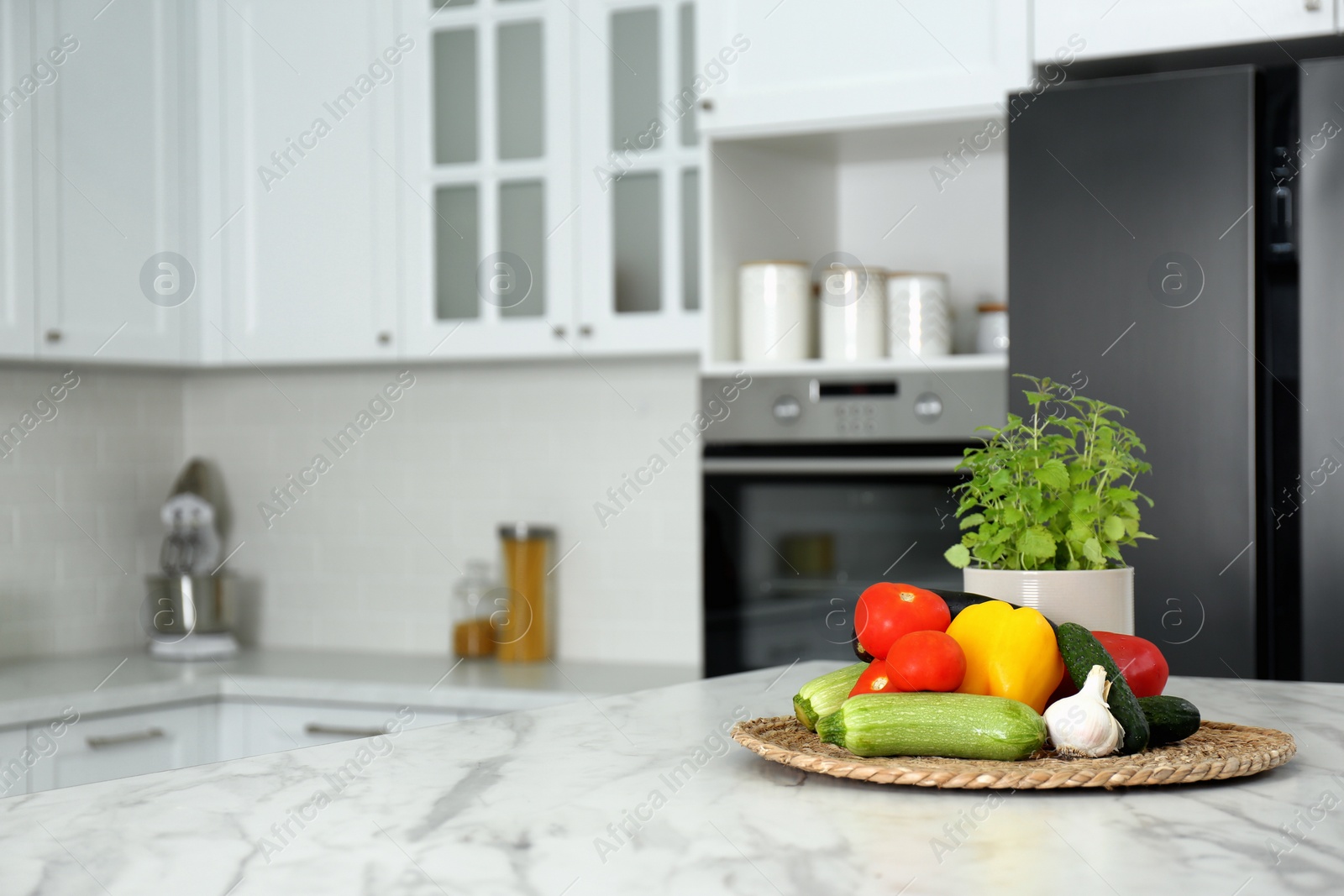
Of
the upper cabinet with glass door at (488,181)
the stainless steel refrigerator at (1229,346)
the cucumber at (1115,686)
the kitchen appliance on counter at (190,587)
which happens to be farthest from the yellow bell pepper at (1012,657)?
the kitchen appliance on counter at (190,587)

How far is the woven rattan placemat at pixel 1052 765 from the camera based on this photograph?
2.67 feet

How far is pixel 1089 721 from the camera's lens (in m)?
0.87

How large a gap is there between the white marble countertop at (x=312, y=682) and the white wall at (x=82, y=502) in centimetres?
11

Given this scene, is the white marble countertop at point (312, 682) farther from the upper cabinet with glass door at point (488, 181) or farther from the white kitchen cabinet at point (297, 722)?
the upper cabinet with glass door at point (488, 181)

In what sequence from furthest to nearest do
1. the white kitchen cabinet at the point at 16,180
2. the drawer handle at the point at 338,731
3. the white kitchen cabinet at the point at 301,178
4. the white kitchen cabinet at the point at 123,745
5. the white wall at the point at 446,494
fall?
the white wall at the point at 446,494
the white kitchen cabinet at the point at 301,178
the drawer handle at the point at 338,731
the white kitchen cabinet at the point at 16,180
the white kitchen cabinet at the point at 123,745

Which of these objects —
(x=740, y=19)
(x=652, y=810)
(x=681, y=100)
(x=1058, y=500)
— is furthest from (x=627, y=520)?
(x=652, y=810)

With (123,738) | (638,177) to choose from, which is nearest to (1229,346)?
(638,177)

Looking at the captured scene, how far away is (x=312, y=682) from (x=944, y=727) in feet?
7.08

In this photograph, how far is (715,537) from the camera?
243cm

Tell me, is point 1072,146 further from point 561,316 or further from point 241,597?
point 241,597

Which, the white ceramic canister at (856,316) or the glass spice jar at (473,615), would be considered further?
the glass spice jar at (473,615)

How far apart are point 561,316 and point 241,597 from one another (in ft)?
4.31

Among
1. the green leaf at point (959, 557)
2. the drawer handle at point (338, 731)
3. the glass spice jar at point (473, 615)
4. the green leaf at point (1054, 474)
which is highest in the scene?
the green leaf at point (1054, 474)

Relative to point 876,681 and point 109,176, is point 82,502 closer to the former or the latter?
point 109,176
